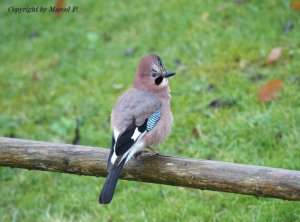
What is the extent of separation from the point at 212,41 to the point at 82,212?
3.40m

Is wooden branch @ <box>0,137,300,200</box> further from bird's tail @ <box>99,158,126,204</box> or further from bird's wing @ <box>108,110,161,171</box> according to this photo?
bird's tail @ <box>99,158,126,204</box>

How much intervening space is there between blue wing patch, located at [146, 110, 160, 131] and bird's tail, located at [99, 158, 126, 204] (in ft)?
1.62

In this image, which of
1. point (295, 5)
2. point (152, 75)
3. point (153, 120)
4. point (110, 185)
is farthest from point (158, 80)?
point (295, 5)

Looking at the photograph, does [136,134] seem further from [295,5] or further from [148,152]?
[295,5]

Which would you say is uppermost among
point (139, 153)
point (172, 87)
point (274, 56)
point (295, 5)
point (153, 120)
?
point (153, 120)

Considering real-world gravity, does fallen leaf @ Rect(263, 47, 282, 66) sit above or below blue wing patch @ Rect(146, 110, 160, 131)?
below

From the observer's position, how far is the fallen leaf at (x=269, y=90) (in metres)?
6.14

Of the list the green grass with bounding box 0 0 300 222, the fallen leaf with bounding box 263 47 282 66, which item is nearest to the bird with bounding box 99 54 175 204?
the green grass with bounding box 0 0 300 222

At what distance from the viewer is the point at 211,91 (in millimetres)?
6773

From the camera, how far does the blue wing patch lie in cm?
415

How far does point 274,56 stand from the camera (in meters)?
6.80

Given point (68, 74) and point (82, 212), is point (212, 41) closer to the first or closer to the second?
point (68, 74)

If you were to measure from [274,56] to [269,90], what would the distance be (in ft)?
2.59

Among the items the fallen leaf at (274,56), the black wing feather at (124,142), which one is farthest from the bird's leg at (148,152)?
the fallen leaf at (274,56)
